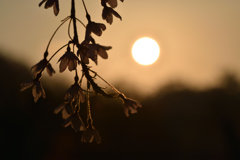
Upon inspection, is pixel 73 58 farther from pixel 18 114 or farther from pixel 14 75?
pixel 14 75

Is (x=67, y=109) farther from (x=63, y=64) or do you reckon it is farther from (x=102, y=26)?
(x=102, y=26)

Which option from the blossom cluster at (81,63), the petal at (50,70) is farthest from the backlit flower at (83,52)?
the petal at (50,70)

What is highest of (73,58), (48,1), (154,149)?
(48,1)

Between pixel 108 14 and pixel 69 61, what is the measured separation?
1.29 ft

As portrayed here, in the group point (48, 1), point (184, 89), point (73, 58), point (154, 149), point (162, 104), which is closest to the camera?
point (73, 58)

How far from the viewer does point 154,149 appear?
33.8 metres

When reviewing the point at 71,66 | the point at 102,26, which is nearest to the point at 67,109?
the point at 71,66

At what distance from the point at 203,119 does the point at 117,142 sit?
1073 cm

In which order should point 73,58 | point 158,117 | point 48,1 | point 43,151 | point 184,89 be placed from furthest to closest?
point 184,89 < point 158,117 < point 43,151 < point 48,1 < point 73,58

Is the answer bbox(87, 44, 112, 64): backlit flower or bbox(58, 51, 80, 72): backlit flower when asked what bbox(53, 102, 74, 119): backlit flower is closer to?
bbox(58, 51, 80, 72): backlit flower

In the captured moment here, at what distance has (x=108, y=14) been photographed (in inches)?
81.6

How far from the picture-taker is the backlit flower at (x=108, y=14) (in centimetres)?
205

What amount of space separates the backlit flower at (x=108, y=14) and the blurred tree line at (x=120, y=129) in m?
26.1

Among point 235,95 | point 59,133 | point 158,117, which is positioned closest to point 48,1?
point 59,133
